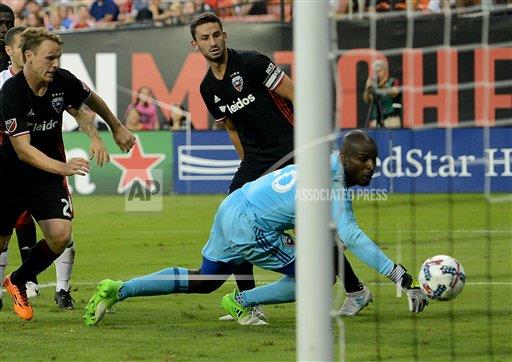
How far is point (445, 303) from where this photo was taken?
9.26 metres

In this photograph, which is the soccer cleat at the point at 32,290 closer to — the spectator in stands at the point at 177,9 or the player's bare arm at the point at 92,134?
the player's bare arm at the point at 92,134

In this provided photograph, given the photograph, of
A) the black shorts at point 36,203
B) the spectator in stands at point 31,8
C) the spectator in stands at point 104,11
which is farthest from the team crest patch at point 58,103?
the spectator in stands at point 104,11

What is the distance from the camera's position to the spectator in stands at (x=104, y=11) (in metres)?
23.3

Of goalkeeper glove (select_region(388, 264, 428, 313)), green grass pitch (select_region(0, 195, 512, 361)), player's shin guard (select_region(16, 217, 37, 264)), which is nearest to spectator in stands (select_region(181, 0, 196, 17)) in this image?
green grass pitch (select_region(0, 195, 512, 361))

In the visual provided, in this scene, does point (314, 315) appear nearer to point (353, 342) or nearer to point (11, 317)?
point (353, 342)

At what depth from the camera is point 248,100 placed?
9.05m

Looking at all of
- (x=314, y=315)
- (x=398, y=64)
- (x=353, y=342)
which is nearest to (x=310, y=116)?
(x=314, y=315)

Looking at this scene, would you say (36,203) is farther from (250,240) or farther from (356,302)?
(356,302)

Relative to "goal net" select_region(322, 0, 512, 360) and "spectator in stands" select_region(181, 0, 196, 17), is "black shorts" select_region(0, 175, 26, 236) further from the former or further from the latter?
"spectator in stands" select_region(181, 0, 196, 17)

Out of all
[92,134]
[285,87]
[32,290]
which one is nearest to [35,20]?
[32,290]

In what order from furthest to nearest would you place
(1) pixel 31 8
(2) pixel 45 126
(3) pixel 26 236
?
1. (1) pixel 31 8
2. (3) pixel 26 236
3. (2) pixel 45 126

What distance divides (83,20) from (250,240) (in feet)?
52.7

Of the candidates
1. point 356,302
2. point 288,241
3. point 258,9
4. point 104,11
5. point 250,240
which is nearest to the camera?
point 250,240

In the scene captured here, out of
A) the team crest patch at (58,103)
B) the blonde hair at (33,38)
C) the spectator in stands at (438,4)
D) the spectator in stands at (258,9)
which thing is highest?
the spectator in stands at (258,9)
